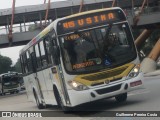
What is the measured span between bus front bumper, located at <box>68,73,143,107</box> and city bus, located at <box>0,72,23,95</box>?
40126 millimetres

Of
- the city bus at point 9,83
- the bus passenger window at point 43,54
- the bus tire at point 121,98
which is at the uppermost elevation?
the bus passenger window at point 43,54

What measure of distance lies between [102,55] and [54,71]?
6.26ft

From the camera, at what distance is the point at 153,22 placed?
53969 mm

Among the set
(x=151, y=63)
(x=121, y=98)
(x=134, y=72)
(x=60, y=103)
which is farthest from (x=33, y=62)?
(x=151, y=63)

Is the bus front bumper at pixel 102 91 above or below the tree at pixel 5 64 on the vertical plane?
above

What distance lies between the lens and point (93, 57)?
46.6 feet

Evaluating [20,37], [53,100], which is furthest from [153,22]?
[53,100]

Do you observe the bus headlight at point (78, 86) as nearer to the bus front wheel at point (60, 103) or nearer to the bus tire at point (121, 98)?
the bus front wheel at point (60, 103)

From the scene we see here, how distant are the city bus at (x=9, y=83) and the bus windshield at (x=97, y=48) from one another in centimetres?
4002

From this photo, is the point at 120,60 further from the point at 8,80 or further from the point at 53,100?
the point at 8,80

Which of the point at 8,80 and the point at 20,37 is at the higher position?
the point at 20,37

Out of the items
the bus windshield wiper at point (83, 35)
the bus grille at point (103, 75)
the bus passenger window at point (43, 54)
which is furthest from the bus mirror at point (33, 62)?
the bus grille at point (103, 75)

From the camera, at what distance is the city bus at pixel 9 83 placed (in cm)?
5391

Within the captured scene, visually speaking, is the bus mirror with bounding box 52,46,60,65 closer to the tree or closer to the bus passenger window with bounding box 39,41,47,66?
the bus passenger window with bounding box 39,41,47,66
